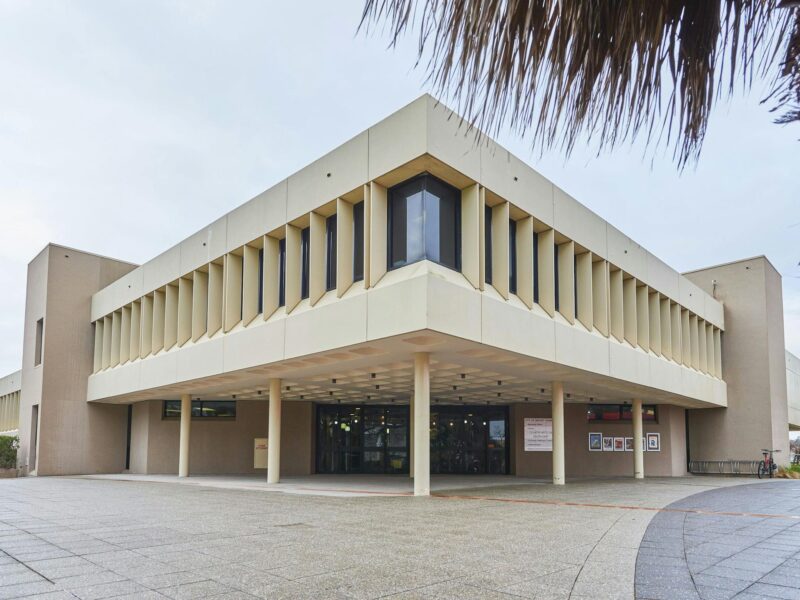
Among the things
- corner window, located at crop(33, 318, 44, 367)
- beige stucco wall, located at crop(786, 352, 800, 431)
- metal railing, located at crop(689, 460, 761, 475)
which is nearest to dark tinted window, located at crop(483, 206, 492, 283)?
metal railing, located at crop(689, 460, 761, 475)

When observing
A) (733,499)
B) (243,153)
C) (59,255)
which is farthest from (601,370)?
(243,153)

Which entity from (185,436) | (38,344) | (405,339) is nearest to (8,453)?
(38,344)

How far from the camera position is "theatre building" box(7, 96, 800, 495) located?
1548 cm

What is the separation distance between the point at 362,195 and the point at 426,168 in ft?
7.34

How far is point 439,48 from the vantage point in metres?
2.68

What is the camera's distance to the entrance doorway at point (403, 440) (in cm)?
2862

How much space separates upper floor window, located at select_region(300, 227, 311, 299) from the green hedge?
20676 mm

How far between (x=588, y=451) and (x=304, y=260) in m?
17.4

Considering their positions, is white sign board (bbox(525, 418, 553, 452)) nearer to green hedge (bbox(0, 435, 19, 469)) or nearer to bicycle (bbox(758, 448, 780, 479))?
bicycle (bbox(758, 448, 780, 479))

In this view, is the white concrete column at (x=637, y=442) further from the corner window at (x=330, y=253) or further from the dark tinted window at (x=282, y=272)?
the dark tinted window at (x=282, y=272)

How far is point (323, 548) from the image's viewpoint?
7.69 metres

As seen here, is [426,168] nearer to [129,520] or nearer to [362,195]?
[362,195]

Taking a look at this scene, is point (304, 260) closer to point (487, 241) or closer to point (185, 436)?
point (487, 241)

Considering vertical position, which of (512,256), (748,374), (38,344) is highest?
(512,256)
